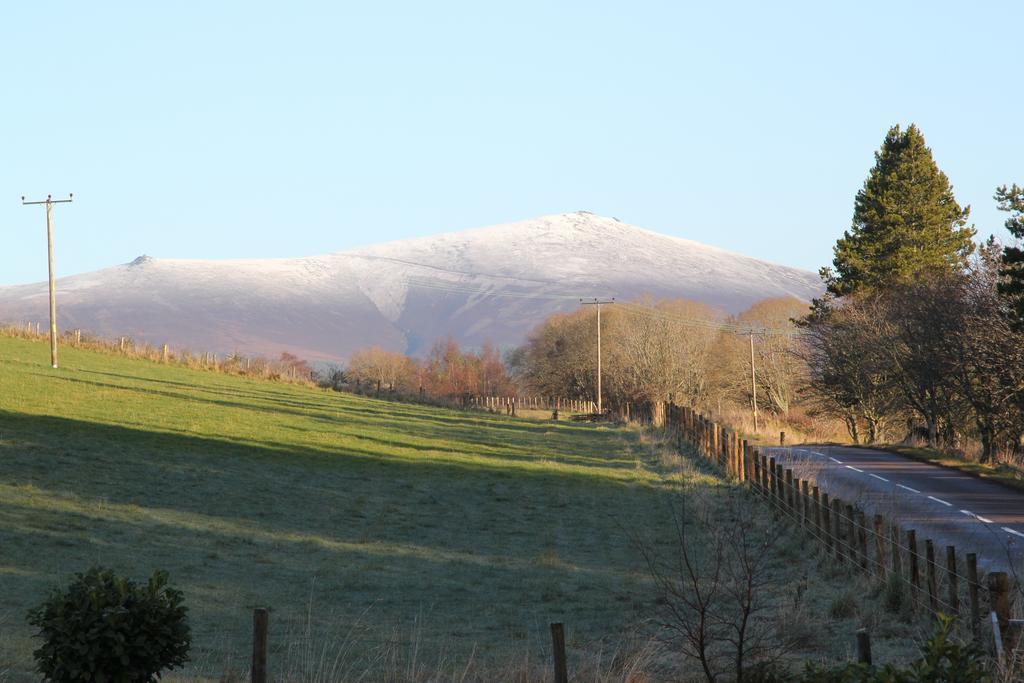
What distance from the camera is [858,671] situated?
663 cm

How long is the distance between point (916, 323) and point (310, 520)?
28.3 m

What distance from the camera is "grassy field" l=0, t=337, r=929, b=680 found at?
13.1 meters

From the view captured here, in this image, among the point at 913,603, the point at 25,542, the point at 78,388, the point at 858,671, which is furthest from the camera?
the point at 78,388

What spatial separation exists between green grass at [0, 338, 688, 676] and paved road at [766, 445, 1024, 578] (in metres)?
4.40

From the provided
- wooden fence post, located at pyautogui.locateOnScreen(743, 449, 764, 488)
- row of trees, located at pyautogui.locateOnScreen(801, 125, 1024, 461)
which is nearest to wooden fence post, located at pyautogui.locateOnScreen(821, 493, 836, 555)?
wooden fence post, located at pyautogui.locateOnScreen(743, 449, 764, 488)

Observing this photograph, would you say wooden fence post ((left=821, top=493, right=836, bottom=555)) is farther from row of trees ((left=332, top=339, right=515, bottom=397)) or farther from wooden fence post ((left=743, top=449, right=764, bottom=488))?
row of trees ((left=332, top=339, right=515, bottom=397))

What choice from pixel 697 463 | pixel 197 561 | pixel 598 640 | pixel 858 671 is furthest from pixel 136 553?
pixel 697 463

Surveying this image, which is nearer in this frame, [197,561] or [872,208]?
[197,561]

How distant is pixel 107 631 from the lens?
777cm

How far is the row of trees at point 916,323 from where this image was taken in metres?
39.5

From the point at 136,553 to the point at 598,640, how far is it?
7.92 metres

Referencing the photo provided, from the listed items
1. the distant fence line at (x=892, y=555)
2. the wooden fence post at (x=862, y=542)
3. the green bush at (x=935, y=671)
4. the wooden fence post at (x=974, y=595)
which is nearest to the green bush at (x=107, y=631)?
the green bush at (x=935, y=671)

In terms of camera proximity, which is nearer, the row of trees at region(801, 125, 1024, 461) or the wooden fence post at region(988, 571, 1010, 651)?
the wooden fence post at region(988, 571, 1010, 651)

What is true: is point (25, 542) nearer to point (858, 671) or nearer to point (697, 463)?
point (858, 671)
